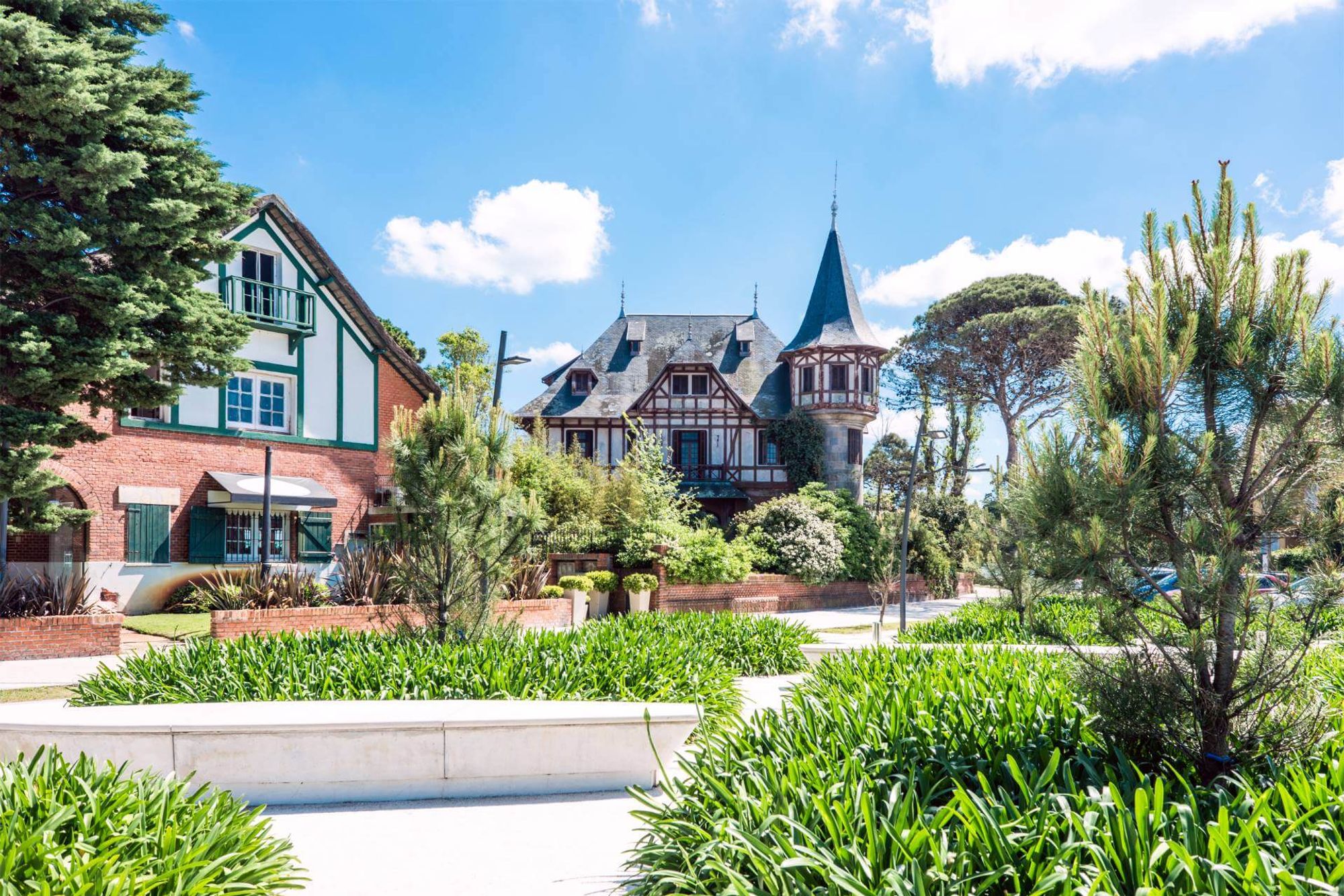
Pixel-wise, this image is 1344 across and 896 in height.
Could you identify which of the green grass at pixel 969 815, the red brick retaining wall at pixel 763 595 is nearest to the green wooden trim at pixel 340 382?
the red brick retaining wall at pixel 763 595

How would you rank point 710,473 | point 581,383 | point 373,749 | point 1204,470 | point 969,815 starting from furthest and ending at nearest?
point 581,383
point 710,473
point 373,749
point 1204,470
point 969,815

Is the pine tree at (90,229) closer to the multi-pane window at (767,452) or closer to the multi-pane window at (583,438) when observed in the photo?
the multi-pane window at (583,438)

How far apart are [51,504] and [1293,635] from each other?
53.7 feet

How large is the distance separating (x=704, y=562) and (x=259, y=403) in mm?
11678

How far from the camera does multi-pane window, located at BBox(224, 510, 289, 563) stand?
804 inches

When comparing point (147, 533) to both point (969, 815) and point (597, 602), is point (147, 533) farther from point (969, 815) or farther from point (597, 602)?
point (969, 815)

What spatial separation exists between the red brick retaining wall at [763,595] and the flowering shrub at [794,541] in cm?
49

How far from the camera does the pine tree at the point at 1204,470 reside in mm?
4324

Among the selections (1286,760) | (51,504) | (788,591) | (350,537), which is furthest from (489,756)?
(788,591)

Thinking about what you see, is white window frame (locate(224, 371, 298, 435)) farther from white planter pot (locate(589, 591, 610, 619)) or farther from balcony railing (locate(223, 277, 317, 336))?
white planter pot (locate(589, 591, 610, 619))

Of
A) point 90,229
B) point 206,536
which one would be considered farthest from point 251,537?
point 90,229

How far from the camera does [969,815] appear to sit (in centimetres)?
368

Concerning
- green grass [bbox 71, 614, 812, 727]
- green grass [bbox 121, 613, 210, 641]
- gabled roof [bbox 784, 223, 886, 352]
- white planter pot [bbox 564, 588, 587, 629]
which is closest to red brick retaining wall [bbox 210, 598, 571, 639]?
green grass [bbox 121, 613, 210, 641]

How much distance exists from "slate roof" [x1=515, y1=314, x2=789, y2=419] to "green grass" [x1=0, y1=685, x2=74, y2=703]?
89.6 feet
